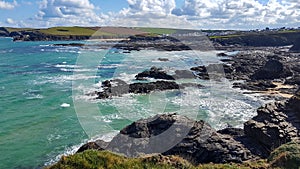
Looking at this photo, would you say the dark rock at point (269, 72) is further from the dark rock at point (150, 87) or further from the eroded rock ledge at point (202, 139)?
the eroded rock ledge at point (202, 139)

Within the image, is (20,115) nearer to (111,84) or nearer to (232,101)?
(111,84)

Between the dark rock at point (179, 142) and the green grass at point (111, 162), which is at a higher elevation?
the green grass at point (111, 162)

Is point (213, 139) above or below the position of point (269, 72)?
above

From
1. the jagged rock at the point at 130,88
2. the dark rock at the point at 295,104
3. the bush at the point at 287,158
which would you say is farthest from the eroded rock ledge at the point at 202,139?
the jagged rock at the point at 130,88

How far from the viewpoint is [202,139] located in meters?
19.7

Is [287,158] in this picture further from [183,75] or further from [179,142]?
[183,75]

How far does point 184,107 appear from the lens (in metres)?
35.3

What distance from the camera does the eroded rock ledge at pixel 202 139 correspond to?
18.8 m

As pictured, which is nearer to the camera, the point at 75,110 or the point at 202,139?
the point at 202,139

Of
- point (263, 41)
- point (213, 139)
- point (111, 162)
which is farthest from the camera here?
point (263, 41)

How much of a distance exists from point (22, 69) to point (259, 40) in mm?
109302

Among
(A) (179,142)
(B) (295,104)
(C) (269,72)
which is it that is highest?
(B) (295,104)

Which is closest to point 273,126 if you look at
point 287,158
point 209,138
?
point 209,138

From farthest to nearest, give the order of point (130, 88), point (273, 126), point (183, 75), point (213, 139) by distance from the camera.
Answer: point (183, 75) < point (130, 88) < point (273, 126) < point (213, 139)
